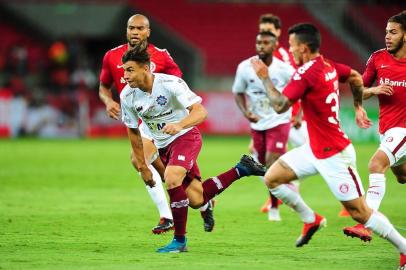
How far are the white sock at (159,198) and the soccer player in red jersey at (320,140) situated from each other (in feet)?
Result: 7.71

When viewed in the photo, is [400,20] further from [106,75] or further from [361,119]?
[106,75]

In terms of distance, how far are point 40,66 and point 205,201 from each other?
24302mm

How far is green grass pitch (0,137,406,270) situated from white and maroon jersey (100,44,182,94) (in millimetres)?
1907

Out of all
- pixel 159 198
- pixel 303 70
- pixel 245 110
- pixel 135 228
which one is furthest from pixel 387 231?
pixel 245 110

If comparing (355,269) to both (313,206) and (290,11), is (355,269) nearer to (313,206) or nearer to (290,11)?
(313,206)

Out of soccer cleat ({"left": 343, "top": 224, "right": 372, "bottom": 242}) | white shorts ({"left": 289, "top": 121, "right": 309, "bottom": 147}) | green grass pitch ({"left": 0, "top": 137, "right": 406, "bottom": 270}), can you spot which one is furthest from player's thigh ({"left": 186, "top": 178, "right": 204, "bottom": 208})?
white shorts ({"left": 289, "top": 121, "right": 309, "bottom": 147})

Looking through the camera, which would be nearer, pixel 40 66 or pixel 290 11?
pixel 40 66

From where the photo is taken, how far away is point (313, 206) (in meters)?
14.4

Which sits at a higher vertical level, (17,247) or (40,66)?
(17,247)

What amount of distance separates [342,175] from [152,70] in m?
3.37

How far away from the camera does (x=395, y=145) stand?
34.7ft

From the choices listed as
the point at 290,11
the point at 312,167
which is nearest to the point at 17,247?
the point at 312,167

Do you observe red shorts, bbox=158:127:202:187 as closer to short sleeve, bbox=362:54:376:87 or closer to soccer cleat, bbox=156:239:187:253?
soccer cleat, bbox=156:239:187:253

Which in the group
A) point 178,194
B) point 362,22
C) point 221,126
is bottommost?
point 221,126
